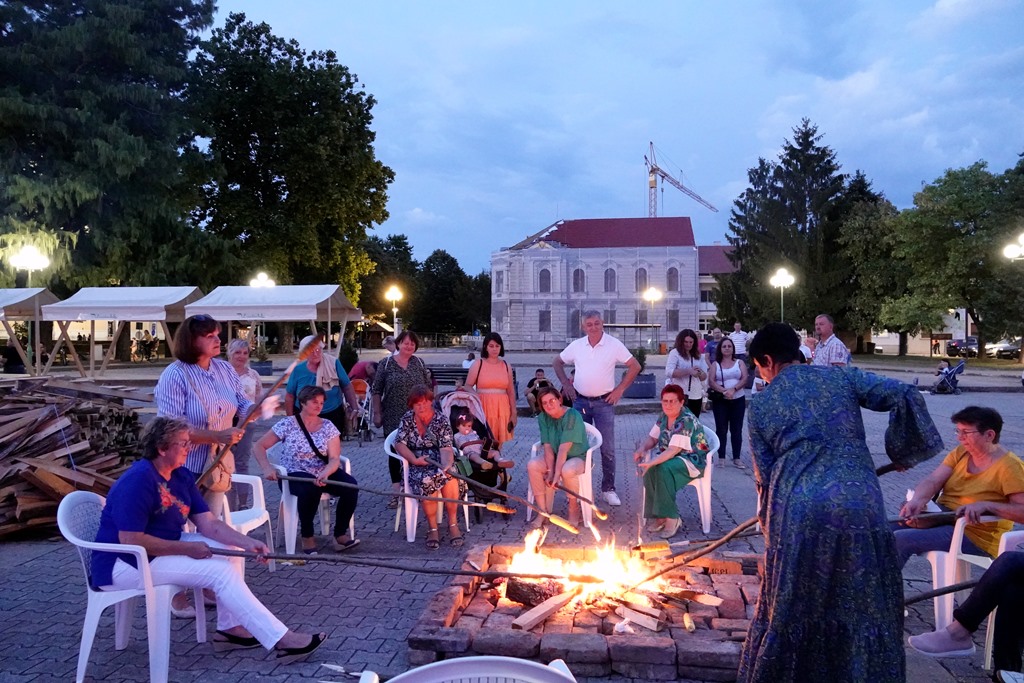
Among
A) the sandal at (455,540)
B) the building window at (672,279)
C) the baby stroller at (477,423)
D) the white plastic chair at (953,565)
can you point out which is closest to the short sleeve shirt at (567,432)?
the baby stroller at (477,423)

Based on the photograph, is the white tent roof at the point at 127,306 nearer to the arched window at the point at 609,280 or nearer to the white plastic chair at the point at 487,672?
the white plastic chair at the point at 487,672

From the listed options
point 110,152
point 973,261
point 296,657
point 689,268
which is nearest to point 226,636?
point 296,657

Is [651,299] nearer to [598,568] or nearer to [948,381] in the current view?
[948,381]

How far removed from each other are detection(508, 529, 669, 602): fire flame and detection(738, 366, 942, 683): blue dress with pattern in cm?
157

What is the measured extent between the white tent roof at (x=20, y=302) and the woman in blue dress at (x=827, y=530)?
20.9 metres

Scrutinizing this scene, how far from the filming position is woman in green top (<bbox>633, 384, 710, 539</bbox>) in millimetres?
6199

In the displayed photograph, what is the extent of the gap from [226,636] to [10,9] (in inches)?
1089

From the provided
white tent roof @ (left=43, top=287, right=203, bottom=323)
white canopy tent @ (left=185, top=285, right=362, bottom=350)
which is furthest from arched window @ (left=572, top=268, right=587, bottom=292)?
white canopy tent @ (left=185, top=285, right=362, bottom=350)

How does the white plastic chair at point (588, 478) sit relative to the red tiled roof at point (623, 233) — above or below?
below

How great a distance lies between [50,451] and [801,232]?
41.7 m

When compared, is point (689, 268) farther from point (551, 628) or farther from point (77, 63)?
point (551, 628)

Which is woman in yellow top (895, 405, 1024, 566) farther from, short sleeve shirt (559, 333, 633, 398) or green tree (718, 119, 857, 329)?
green tree (718, 119, 857, 329)

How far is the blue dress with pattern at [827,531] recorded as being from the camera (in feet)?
8.46

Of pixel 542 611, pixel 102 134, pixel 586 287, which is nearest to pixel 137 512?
pixel 542 611
